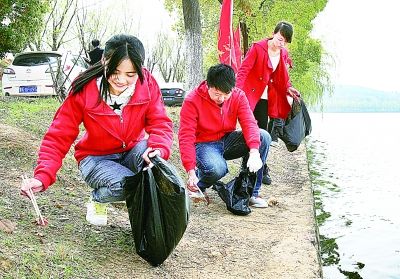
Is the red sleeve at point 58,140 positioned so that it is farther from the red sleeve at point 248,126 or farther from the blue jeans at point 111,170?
the red sleeve at point 248,126

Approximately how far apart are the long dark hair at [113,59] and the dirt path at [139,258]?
92cm

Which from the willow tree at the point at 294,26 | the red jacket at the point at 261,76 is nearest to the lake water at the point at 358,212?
the red jacket at the point at 261,76

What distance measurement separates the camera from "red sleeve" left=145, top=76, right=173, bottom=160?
345cm

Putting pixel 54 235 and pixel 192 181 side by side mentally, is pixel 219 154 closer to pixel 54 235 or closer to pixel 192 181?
pixel 192 181

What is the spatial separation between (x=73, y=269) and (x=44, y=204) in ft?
3.82

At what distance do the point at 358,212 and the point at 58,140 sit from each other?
405cm

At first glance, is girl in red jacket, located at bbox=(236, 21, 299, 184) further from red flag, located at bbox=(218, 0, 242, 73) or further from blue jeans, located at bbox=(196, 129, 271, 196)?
→ red flag, located at bbox=(218, 0, 242, 73)

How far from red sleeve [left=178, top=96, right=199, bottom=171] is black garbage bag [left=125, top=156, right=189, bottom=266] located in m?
1.23

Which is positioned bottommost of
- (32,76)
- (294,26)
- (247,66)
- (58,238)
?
(32,76)

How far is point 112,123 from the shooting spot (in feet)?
11.3

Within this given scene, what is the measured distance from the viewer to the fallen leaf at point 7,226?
337cm

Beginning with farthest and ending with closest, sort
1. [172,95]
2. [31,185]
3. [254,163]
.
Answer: [172,95] < [254,163] < [31,185]

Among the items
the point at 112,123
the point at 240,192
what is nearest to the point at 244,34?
the point at 240,192

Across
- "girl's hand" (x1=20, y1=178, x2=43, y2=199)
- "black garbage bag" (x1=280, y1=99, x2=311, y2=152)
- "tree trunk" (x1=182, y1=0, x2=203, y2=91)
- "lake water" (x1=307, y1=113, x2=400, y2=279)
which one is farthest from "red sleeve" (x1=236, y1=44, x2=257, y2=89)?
"tree trunk" (x1=182, y1=0, x2=203, y2=91)
